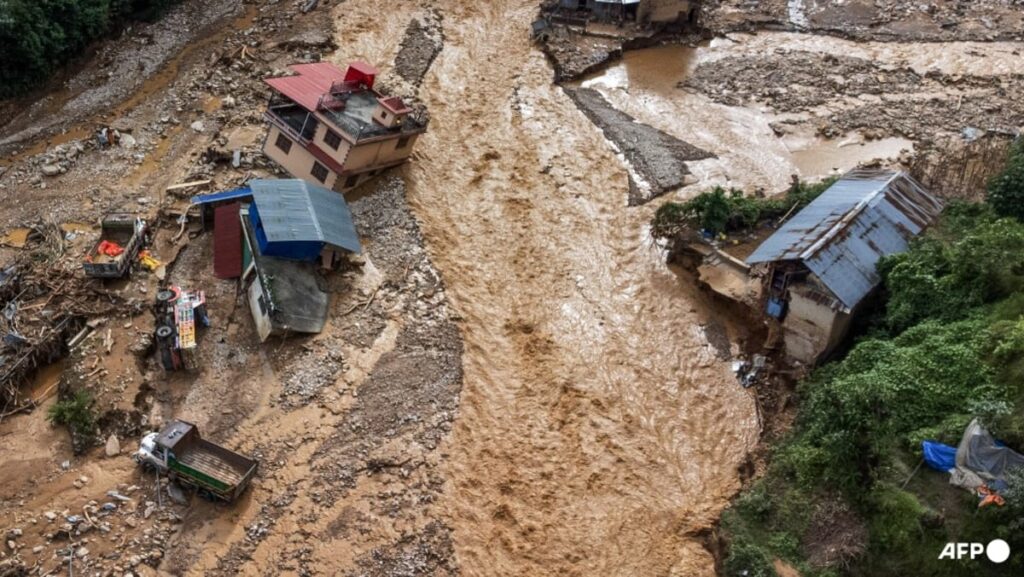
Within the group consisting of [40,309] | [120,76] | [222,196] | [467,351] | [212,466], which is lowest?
[212,466]

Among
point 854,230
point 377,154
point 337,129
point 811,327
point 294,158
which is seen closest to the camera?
point 811,327

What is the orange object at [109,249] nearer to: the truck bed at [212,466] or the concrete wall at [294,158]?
the concrete wall at [294,158]

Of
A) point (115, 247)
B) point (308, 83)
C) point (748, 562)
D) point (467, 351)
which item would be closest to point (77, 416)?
point (115, 247)

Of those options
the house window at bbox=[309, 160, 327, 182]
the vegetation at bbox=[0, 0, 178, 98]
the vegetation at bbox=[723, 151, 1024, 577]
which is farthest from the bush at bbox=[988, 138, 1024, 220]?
the vegetation at bbox=[0, 0, 178, 98]

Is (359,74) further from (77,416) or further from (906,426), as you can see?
(906,426)

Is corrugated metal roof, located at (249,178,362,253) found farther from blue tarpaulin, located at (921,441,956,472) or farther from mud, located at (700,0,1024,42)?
mud, located at (700,0,1024,42)

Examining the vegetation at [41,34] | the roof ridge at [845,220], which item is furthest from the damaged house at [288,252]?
the vegetation at [41,34]
